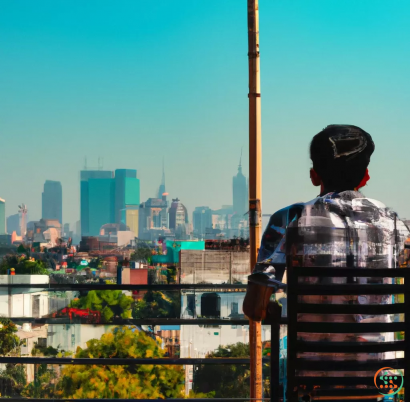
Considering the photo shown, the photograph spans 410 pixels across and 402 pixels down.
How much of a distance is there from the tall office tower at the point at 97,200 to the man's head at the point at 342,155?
44.1m

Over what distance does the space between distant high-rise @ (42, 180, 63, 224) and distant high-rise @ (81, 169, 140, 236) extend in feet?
8.18

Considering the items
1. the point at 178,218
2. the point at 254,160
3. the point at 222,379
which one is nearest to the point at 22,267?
the point at 222,379

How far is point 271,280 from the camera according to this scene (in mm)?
918

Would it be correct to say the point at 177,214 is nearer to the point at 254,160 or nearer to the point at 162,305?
the point at 162,305

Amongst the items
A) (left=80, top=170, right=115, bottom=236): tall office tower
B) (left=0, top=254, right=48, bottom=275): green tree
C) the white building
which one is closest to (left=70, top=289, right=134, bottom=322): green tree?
the white building

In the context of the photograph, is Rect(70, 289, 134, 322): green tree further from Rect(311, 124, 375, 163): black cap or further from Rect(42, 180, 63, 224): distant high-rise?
Rect(42, 180, 63, 224): distant high-rise

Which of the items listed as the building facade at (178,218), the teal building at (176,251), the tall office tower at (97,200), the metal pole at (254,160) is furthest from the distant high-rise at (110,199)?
the metal pole at (254,160)

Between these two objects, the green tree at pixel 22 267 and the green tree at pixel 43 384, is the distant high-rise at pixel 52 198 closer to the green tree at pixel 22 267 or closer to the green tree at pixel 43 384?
the green tree at pixel 22 267

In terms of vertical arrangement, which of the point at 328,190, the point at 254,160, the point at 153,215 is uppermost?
A: the point at 153,215

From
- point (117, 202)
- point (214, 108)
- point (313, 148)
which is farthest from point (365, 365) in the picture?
point (117, 202)

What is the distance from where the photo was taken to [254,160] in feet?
6.53

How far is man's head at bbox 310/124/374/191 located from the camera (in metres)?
1.03

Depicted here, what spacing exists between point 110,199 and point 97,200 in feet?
13.1

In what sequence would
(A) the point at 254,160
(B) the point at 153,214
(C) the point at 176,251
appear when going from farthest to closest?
(B) the point at 153,214
(C) the point at 176,251
(A) the point at 254,160
